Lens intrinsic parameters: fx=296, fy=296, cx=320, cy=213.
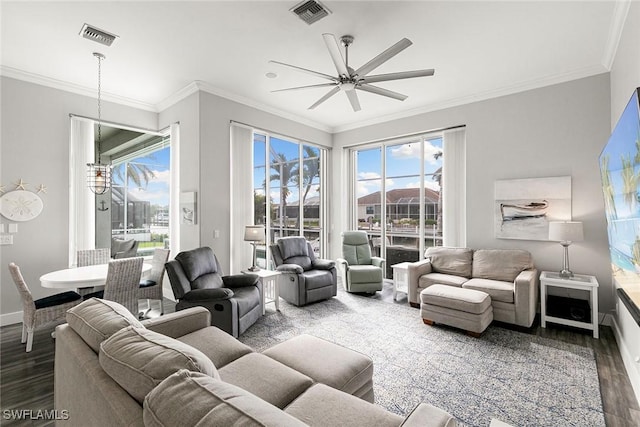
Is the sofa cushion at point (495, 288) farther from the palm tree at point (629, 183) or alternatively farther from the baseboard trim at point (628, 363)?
the palm tree at point (629, 183)

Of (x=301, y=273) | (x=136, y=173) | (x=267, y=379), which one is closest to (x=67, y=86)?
(x=136, y=173)

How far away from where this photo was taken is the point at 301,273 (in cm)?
441

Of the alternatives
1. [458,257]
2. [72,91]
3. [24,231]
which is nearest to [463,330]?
[458,257]

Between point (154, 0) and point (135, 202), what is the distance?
3857mm

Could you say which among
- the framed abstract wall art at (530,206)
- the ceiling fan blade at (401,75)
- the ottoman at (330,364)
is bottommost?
the ottoman at (330,364)

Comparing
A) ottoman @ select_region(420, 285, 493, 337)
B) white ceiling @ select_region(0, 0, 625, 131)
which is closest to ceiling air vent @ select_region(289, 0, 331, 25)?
white ceiling @ select_region(0, 0, 625, 131)

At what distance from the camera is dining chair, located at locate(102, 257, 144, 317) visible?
305cm

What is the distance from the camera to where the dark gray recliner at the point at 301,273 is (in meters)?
4.38

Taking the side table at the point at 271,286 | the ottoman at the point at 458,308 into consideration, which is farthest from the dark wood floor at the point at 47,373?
the side table at the point at 271,286

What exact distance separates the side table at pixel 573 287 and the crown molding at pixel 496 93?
2533mm

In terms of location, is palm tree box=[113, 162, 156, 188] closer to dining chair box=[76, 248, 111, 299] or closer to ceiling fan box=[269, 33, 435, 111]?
Answer: dining chair box=[76, 248, 111, 299]

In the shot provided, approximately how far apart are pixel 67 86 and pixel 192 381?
5.02 m

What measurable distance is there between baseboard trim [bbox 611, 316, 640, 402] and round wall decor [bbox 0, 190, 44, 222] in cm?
650

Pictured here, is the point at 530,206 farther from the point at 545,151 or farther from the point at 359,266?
the point at 359,266
